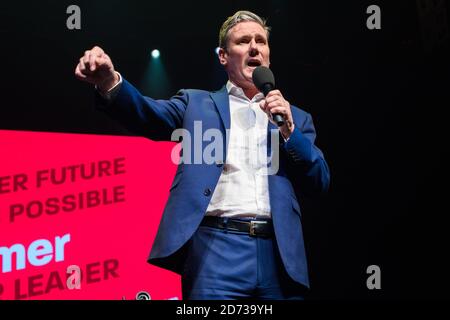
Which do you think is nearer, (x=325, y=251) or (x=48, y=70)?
(x=48, y=70)

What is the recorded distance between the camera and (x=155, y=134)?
1800 millimetres

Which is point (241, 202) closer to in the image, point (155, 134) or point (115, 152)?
point (155, 134)

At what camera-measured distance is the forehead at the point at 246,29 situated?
6.82 feet

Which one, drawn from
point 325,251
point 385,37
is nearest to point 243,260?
point 325,251

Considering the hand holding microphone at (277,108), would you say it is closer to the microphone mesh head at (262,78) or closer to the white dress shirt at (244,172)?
the microphone mesh head at (262,78)

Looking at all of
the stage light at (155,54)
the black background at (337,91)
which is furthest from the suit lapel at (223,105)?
the stage light at (155,54)

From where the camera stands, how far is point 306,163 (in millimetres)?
1721

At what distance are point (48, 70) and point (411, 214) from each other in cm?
278

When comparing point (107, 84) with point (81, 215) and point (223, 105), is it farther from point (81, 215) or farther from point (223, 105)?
point (81, 215)

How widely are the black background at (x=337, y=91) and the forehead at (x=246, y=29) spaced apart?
6.18ft

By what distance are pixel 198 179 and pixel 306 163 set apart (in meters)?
0.34

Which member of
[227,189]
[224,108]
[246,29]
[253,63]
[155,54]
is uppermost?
[155,54]

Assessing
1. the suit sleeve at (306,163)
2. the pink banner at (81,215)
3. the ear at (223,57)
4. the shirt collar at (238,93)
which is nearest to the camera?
the suit sleeve at (306,163)

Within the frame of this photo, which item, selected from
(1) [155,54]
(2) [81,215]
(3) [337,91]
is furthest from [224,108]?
(3) [337,91]
